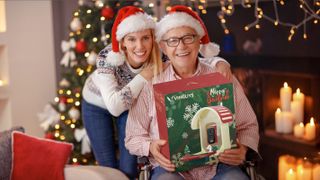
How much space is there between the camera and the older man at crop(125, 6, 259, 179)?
6.97 feet

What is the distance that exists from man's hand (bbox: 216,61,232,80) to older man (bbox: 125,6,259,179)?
43mm

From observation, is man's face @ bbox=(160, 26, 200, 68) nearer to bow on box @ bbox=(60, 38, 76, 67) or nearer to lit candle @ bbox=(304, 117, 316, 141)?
lit candle @ bbox=(304, 117, 316, 141)

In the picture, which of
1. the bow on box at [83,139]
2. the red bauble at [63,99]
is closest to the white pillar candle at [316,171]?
the bow on box at [83,139]

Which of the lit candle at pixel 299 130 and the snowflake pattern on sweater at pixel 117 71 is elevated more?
the snowflake pattern on sweater at pixel 117 71

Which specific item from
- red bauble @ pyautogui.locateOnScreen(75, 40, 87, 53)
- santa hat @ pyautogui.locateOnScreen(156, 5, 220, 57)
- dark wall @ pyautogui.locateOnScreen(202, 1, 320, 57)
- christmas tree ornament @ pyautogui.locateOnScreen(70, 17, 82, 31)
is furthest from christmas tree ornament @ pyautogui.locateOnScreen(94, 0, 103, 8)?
santa hat @ pyautogui.locateOnScreen(156, 5, 220, 57)

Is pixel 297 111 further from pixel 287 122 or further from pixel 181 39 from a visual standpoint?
pixel 181 39

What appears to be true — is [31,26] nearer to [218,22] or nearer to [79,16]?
[79,16]

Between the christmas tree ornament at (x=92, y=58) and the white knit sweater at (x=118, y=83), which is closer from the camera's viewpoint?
the white knit sweater at (x=118, y=83)

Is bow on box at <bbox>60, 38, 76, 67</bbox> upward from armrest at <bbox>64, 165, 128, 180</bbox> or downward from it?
upward

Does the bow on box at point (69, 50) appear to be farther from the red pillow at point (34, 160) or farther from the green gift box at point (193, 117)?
the green gift box at point (193, 117)

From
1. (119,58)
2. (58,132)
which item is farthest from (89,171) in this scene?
(58,132)

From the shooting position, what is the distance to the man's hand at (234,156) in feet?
6.86

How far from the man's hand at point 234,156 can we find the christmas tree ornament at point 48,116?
6.44 ft

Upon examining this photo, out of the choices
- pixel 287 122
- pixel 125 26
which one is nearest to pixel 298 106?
pixel 287 122
